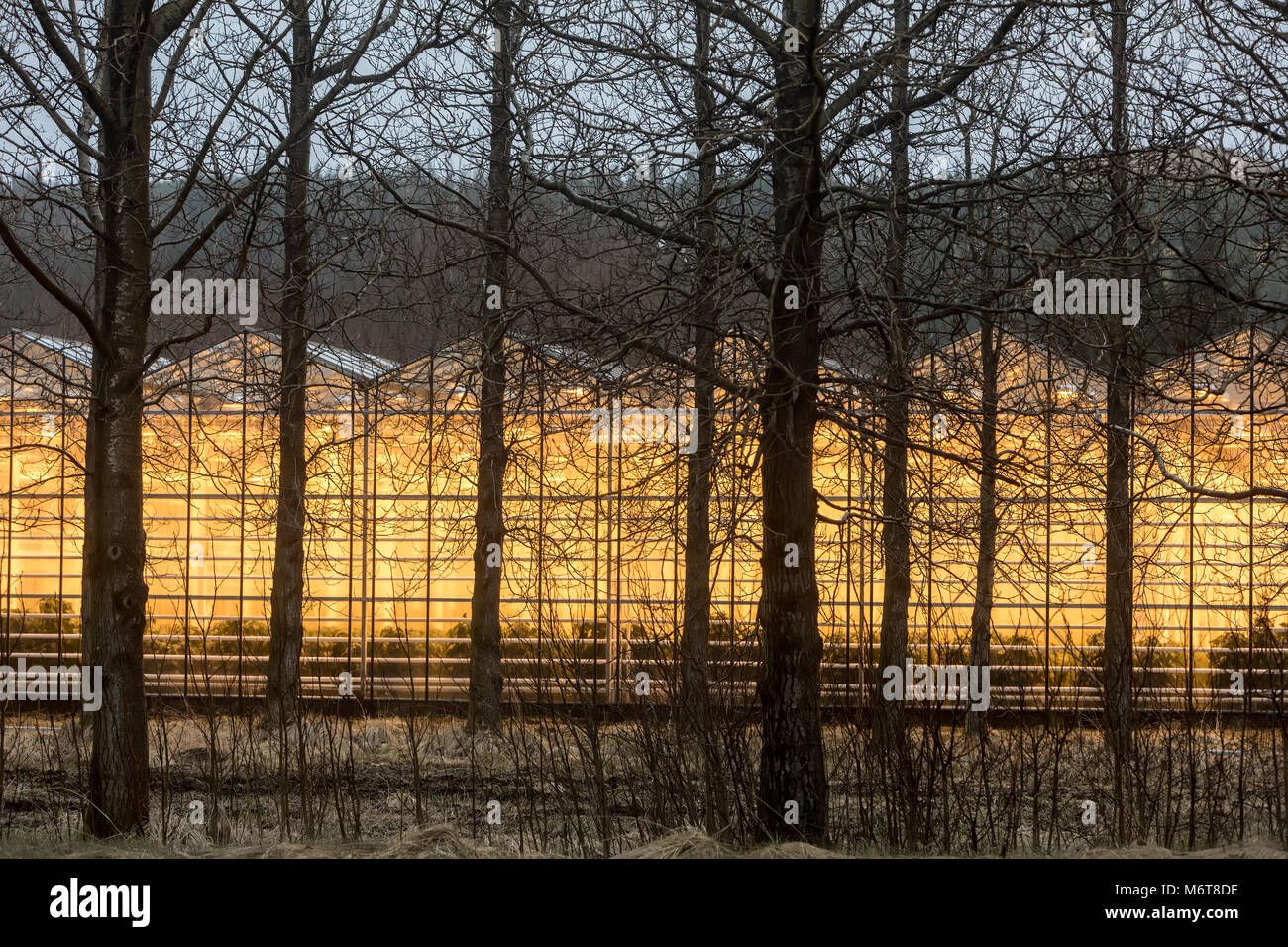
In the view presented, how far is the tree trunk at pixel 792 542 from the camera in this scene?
24.1 ft

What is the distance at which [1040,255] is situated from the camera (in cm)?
665

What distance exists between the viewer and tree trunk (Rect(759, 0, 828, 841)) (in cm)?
733

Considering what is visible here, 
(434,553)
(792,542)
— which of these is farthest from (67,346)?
(792,542)

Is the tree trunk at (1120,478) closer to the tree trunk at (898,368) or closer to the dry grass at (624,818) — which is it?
the dry grass at (624,818)


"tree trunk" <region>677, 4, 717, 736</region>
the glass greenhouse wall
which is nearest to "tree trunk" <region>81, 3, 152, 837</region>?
"tree trunk" <region>677, 4, 717, 736</region>

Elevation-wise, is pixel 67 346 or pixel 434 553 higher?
pixel 67 346

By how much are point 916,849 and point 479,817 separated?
12.2 ft

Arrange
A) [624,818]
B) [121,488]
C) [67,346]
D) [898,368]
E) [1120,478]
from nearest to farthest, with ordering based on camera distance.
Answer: [898,368] → [121,488] → [624,818] → [1120,478] → [67,346]

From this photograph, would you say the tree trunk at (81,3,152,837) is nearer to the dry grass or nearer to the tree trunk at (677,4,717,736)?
the dry grass

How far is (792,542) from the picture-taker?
7.57 meters

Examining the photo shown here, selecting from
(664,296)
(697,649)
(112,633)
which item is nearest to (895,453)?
(697,649)

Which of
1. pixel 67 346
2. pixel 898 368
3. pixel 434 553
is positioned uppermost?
pixel 67 346

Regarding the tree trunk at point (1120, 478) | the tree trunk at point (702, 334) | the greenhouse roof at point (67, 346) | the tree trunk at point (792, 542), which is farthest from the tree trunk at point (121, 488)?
the greenhouse roof at point (67, 346)

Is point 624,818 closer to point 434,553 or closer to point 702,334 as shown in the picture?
point 702,334
